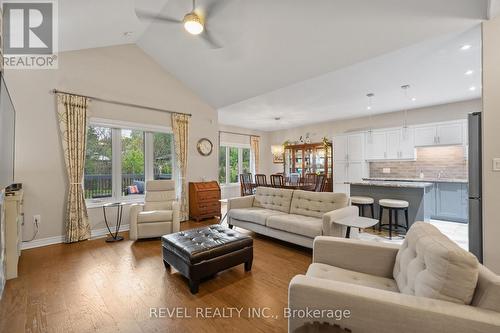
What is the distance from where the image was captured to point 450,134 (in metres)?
4.94

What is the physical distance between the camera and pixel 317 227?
2.95 meters

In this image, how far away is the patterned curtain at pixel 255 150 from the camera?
853 cm

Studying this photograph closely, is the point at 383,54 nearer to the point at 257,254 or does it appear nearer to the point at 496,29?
the point at 496,29

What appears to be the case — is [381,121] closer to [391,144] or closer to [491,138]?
[391,144]

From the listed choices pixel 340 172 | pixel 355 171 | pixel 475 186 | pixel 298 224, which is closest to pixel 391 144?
pixel 355 171

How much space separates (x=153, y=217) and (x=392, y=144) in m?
5.84

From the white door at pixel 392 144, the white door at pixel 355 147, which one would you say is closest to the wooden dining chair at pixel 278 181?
the white door at pixel 355 147

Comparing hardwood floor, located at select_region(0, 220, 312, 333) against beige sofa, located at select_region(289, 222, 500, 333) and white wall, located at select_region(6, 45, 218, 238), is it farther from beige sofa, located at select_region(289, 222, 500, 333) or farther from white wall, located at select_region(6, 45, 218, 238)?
white wall, located at select_region(6, 45, 218, 238)

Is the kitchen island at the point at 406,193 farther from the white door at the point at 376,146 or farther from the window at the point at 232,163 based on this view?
the window at the point at 232,163

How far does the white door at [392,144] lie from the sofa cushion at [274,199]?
11.6ft

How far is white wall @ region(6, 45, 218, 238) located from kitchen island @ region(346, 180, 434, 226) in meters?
4.47

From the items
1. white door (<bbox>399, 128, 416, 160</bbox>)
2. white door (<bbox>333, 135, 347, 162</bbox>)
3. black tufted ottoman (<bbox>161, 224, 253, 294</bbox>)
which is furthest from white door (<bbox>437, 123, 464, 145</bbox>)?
black tufted ottoman (<bbox>161, 224, 253, 294</bbox>)

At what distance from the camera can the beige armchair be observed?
368 cm

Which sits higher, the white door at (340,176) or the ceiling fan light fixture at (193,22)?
the ceiling fan light fixture at (193,22)
